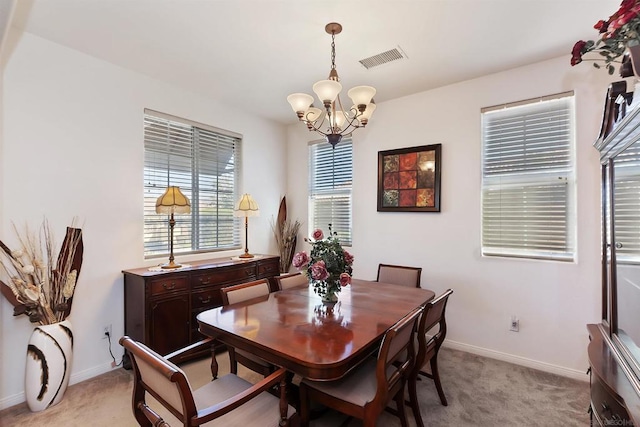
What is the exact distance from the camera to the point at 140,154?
3092 millimetres

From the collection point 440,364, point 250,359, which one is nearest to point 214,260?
point 250,359

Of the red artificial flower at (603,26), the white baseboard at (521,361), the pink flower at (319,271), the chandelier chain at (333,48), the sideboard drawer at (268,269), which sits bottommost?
the white baseboard at (521,361)

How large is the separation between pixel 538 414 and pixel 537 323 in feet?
3.06

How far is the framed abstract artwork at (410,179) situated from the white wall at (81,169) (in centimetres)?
259

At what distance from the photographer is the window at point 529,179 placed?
9.05ft

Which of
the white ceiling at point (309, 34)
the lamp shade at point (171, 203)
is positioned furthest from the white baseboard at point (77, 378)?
the white ceiling at point (309, 34)

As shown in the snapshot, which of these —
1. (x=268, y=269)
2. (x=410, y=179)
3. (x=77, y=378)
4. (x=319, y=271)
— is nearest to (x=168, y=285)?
(x=77, y=378)

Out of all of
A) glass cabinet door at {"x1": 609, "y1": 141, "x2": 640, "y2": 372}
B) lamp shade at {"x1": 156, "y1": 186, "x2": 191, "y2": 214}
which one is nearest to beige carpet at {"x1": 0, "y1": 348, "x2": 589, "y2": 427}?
glass cabinet door at {"x1": 609, "y1": 141, "x2": 640, "y2": 372}

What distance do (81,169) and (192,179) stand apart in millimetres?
1117

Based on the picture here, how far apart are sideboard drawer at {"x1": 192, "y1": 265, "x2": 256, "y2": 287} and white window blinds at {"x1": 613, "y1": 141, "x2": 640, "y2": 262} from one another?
3173 millimetres

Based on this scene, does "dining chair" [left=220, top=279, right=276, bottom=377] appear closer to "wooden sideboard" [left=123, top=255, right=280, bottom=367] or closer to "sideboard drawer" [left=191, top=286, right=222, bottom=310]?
"wooden sideboard" [left=123, top=255, right=280, bottom=367]

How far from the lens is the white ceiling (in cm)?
211

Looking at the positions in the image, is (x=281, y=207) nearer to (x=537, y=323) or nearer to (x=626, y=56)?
(x=537, y=323)

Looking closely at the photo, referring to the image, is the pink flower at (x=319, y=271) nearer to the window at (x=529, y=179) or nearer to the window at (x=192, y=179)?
the window at (x=529, y=179)
